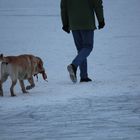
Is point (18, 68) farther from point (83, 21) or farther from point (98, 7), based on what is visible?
point (98, 7)

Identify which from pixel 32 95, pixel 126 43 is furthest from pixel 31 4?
pixel 32 95

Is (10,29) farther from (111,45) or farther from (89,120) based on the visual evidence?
(89,120)

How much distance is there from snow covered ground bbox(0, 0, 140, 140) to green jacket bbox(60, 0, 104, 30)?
91 cm

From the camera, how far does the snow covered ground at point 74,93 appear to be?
6852 mm

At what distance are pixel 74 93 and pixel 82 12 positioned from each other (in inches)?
81.1

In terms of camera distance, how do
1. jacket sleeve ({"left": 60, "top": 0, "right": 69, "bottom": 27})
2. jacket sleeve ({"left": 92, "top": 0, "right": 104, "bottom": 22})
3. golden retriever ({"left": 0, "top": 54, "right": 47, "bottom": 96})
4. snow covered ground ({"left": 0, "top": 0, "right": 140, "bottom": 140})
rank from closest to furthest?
snow covered ground ({"left": 0, "top": 0, "right": 140, "bottom": 140}) < golden retriever ({"left": 0, "top": 54, "right": 47, "bottom": 96}) < jacket sleeve ({"left": 92, "top": 0, "right": 104, "bottom": 22}) < jacket sleeve ({"left": 60, "top": 0, "right": 69, "bottom": 27})

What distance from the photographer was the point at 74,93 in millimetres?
9578

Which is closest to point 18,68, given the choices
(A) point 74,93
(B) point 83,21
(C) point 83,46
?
(A) point 74,93

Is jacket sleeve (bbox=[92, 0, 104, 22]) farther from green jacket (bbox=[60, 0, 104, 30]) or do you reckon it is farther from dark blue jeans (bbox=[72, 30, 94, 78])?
Result: dark blue jeans (bbox=[72, 30, 94, 78])

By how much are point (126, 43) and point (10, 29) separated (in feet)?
17.4


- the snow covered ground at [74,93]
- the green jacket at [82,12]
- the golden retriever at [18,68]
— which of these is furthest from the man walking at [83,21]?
the golden retriever at [18,68]

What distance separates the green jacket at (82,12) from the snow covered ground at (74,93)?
909 mm

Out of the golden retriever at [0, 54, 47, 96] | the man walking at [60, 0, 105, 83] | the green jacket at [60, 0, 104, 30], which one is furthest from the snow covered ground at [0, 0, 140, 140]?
the green jacket at [60, 0, 104, 30]

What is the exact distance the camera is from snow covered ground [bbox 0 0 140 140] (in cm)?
685
